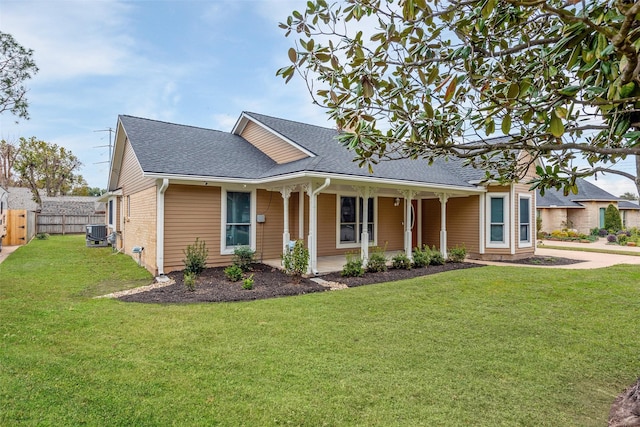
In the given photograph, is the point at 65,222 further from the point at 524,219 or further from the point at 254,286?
the point at 524,219

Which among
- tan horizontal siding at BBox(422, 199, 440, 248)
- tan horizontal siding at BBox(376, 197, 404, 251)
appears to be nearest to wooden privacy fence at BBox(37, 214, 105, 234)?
tan horizontal siding at BBox(376, 197, 404, 251)

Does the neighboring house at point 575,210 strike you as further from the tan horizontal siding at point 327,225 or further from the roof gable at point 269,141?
the roof gable at point 269,141

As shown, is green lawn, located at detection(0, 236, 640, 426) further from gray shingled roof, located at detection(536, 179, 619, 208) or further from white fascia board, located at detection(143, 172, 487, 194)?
gray shingled roof, located at detection(536, 179, 619, 208)

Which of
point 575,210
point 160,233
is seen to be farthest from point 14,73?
point 575,210

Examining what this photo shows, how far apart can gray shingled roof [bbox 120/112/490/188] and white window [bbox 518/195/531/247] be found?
2132 mm

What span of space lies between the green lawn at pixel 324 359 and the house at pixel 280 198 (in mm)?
3004

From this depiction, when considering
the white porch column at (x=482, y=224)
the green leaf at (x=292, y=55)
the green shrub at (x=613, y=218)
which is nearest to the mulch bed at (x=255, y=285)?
the white porch column at (x=482, y=224)

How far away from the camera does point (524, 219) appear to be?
41.8 feet

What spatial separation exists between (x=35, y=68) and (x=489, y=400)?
11742mm

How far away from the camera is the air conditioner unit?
640 inches

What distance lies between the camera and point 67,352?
388 centimetres

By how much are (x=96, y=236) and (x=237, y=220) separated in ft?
34.4

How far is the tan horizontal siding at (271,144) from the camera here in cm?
1054

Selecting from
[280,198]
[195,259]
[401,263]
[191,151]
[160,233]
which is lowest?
[401,263]
